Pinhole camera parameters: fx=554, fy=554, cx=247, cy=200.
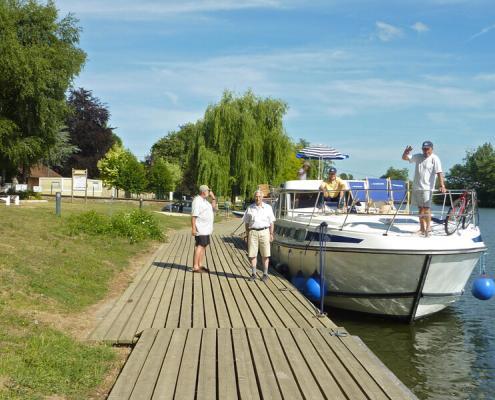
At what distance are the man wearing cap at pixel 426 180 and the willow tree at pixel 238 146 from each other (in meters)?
28.4

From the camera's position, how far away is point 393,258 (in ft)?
32.7

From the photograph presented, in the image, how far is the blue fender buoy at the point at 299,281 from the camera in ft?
38.6

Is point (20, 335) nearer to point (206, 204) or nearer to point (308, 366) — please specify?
point (308, 366)

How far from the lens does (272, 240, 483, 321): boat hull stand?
10.0m

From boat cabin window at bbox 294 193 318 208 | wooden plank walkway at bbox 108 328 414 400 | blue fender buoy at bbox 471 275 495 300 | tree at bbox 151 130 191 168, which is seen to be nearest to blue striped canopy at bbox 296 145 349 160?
boat cabin window at bbox 294 193 318 208

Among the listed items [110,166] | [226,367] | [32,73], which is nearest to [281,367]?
[226,367]

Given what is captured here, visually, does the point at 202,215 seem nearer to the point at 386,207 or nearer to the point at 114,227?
the point at 386,207

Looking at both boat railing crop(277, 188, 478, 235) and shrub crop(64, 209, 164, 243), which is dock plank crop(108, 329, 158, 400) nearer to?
boat railing crop(277, 188, 478, 235)

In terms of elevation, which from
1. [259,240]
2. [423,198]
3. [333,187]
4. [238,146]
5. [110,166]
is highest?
[238,146]

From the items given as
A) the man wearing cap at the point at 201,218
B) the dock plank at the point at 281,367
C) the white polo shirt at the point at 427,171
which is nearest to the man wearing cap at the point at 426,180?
the white polo shirt at the point at 427,171

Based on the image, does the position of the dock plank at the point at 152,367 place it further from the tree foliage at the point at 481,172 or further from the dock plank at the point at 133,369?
the tree foliage at the point at 481,172

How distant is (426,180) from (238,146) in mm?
29551

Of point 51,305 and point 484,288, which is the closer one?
point 51,305

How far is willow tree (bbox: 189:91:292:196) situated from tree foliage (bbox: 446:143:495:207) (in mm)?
64353
